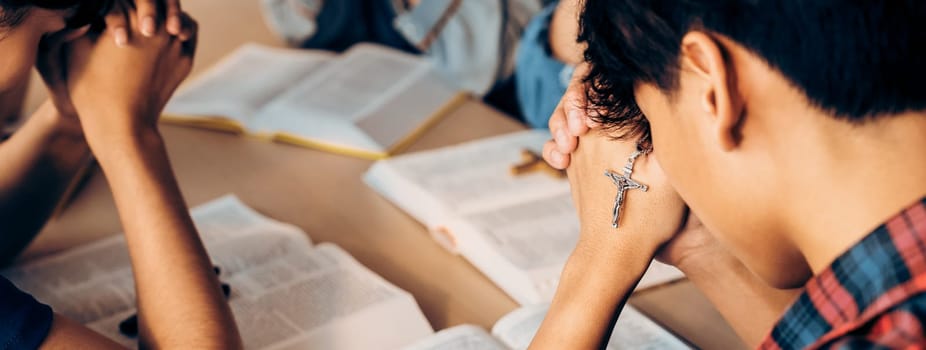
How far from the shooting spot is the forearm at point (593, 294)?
880mm

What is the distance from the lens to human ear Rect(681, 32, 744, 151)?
62 cm

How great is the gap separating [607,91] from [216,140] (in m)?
0.80

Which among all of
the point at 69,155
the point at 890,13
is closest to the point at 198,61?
the point at 69,155

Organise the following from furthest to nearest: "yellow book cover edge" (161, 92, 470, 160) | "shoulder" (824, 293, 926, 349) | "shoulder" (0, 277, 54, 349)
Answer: "yellow book cover edge" (161, 92, 470, 160)
"shoulder" (0, 277, 54, 349)
"shoulder" (824, 293, 926, 349)

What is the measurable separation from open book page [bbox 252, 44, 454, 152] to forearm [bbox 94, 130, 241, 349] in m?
0.41

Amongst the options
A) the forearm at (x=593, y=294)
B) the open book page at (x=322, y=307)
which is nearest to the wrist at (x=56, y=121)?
the open book page at (x=322, y=307)

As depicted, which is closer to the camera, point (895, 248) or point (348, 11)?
point (895, 248)

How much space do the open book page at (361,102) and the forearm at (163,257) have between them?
41cm

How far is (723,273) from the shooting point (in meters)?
0.96

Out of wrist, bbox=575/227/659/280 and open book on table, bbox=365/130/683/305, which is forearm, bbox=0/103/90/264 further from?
wrist, bbox=575/227/659/280

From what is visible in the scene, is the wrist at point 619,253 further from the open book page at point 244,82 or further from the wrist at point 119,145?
the open book page at point 244,82

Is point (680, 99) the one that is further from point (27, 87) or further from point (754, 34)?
point (27, 87)

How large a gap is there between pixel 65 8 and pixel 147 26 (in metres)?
0.10

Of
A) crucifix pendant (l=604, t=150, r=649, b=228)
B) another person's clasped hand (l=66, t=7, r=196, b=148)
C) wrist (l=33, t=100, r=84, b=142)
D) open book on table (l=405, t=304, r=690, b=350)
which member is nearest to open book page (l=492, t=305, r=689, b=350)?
open book on table (l=405, t=304, r=690, b=350)
